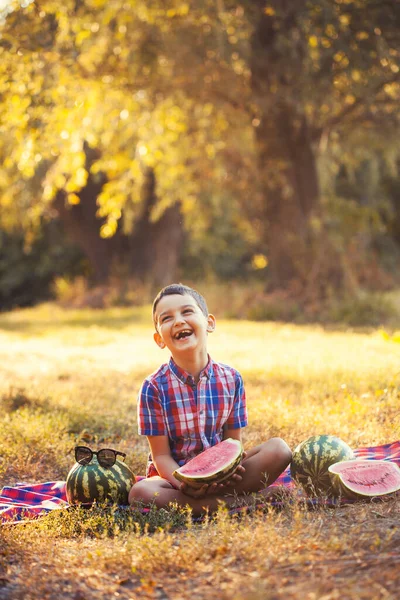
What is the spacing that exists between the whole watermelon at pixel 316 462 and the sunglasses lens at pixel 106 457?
3.47ft

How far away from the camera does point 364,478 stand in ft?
13.4

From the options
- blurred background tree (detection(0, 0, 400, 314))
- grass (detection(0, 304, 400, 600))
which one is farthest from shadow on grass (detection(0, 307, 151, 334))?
grass (detection(0, 304, 400, 600))

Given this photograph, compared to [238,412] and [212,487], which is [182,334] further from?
[212,487]

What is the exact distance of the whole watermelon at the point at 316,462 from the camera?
4238mm

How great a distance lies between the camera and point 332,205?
14.3 m

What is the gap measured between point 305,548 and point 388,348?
20.5 ft

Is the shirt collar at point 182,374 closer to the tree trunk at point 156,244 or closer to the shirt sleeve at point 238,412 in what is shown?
the shirt sleeve at point 238,412

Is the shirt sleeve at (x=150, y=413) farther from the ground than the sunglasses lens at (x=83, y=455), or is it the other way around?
the shirt sleeve at (x=150, y=413)

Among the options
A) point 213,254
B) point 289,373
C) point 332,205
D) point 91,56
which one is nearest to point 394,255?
point 213,254

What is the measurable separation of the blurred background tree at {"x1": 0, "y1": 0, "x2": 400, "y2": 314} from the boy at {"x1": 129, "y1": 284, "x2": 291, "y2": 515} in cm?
501

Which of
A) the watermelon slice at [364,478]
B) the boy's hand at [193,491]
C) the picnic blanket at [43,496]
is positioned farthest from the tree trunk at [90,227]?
the watermelon slice at [364,478]

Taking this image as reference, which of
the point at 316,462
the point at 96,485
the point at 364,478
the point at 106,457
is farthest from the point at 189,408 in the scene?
the point at 364,478

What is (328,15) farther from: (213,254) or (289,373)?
(213,254)

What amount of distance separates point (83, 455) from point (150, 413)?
1.66ft
